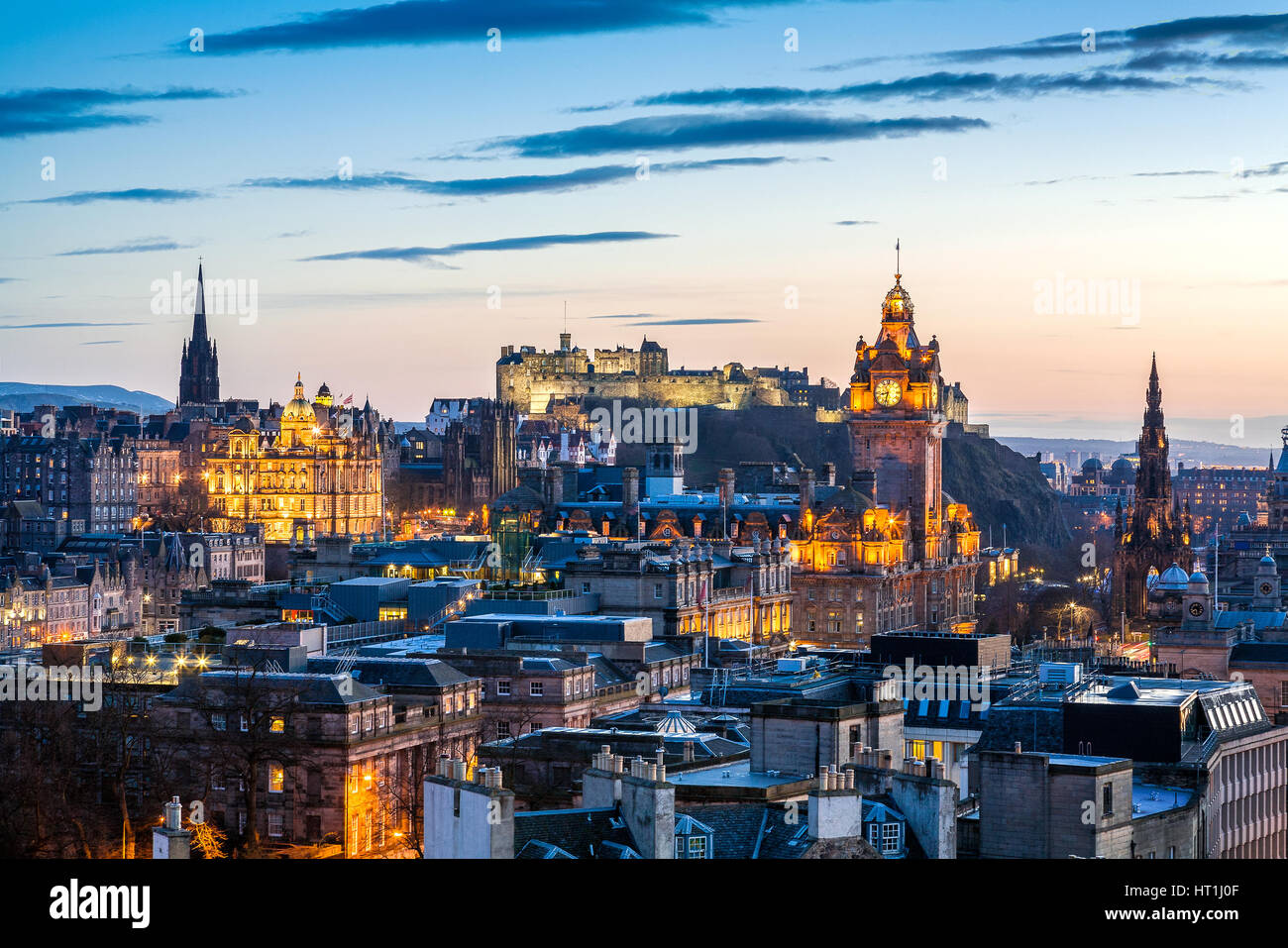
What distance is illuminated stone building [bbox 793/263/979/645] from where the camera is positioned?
118250 millimetres

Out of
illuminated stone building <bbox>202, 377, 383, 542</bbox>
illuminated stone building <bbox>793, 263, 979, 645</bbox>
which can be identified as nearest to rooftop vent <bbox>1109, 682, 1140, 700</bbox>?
illuminated stone building <bbox>793, 263, 979, 645</bbox>

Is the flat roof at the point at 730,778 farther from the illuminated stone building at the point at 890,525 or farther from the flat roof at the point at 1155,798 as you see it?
the illuminated stone building at the point at 890,525

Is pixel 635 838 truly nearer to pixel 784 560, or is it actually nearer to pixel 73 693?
pixel 73 693

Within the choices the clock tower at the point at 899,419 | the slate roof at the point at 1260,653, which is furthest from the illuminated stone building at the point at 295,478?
the slate roof at the point at 1260,653

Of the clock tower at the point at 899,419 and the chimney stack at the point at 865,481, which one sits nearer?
the chimney stack at the point at 865,481

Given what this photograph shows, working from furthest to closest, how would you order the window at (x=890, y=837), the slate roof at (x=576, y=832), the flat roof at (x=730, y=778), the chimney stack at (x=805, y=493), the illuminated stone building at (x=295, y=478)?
the illuminated stone building at (x=295, y=478) < the chimney stack at (x=805, y=493) < the flat roof at (x=730, y=778) < the window at (x=890, y=837) < the slate roof at (x=576, y=832)

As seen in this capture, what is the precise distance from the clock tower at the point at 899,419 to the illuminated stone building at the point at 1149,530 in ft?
46.0

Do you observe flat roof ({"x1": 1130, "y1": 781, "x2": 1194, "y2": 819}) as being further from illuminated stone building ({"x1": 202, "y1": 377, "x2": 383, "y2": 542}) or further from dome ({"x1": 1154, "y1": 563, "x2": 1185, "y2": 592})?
illuminated stone building ({"x1": 202, "y1": 377, "x2": 383, "y2": 542})

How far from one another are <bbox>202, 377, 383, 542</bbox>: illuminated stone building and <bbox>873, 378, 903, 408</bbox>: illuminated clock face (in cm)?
5777

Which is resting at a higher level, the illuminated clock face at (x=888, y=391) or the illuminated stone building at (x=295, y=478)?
the illuminated clock face at (x=888, y=391)

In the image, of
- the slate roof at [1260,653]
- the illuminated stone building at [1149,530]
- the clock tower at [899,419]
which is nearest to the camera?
the slate roof at [1260,653]

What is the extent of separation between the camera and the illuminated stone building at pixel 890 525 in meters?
118

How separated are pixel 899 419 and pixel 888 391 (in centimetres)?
190
